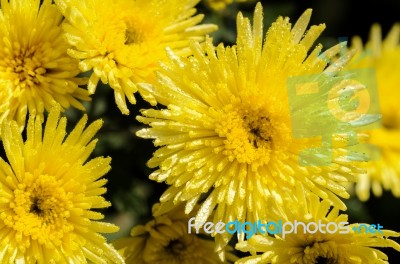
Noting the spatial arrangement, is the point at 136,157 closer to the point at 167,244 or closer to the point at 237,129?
the point at 167,244

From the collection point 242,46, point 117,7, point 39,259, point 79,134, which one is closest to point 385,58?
point 242,46

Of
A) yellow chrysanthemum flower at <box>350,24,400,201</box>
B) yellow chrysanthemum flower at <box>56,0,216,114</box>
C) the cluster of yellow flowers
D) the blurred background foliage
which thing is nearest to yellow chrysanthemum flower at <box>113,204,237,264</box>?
the cluster of yellow flowers

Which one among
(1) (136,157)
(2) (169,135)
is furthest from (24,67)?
(1) (136,157)

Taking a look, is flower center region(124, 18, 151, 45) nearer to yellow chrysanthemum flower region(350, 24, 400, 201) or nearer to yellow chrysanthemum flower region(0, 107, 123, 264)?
yellow chrysanthemum flower region(0, 107, 123, 264)

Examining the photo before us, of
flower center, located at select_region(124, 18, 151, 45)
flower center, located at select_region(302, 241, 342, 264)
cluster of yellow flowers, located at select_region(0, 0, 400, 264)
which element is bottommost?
flower center, located at select_region(302, 241, 342, 264)

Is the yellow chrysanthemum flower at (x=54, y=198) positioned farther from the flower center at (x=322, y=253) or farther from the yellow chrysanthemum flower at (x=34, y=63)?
the flower center at (x=322, y=253)

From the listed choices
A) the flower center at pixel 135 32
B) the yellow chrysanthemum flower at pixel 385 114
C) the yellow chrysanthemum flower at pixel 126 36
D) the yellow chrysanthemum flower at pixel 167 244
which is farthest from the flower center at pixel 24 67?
the yellow chrysanthemum flower at pixel 385 114

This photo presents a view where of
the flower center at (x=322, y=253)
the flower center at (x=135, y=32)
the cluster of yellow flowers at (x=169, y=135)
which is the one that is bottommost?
the flower center at (x=322, y=253)
